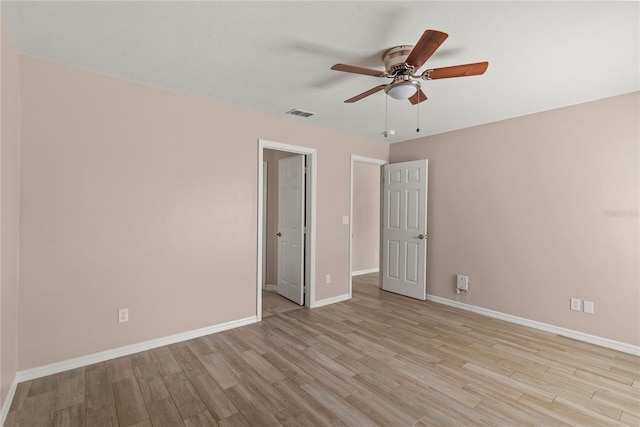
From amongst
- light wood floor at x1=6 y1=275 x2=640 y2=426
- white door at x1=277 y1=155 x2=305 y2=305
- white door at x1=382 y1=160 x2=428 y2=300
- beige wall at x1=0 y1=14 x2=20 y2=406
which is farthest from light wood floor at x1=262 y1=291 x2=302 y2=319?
beige wall at x1=0 y1=14 x2=20 y2=406

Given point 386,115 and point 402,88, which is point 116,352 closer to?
point 402,88

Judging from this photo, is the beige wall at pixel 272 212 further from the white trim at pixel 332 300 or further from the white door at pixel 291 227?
the white trim at pixel 332 300

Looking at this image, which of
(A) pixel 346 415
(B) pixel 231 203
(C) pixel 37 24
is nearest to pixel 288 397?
(A) pixel 346 415

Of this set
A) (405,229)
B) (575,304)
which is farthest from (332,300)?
(575,304)

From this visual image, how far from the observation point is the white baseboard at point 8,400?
187 centimetres

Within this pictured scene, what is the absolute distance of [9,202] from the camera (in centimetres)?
202

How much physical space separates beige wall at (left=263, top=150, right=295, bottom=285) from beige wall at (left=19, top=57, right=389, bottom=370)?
1321 millimetres

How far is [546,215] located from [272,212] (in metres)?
3.80

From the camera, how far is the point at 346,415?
1993 mm

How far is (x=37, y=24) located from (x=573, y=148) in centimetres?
486

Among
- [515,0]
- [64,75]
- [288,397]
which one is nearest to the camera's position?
[515,0]

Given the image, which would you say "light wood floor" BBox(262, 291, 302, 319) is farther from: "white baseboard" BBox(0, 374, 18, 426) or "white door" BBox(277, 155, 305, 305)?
"white baseboard" BBox(0, 374, 18, 426)

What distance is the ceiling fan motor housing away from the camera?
207 cm

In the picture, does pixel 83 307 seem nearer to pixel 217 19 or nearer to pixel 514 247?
pixel 217 19
